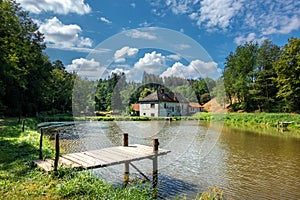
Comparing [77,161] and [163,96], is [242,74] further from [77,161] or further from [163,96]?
[77,161]

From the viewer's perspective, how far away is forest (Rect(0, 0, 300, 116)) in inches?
457

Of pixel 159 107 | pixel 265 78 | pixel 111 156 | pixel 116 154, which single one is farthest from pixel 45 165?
pixel 265 78

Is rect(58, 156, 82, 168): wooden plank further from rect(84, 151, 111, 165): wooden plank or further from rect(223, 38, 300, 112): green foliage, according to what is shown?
rect(223, 38, 300, 112): green foliage

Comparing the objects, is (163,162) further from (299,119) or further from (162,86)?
(299,119)

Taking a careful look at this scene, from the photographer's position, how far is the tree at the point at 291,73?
33406 millimetres

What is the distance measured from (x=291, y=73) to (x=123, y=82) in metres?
32.0

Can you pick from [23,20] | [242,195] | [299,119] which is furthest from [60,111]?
[242,195]

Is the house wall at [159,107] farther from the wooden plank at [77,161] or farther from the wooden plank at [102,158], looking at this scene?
the wooden plank at [77,161]

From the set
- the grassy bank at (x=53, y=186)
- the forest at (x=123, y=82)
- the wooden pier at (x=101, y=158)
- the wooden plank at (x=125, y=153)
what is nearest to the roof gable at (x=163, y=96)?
the forest at (x=123, y=82)

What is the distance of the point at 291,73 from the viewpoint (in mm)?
34000

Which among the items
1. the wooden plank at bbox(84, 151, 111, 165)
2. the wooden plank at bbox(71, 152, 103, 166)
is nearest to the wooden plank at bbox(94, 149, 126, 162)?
the wooden plank at bbox(84, 151, 111, 165)

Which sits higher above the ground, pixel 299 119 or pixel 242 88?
pixel 242 88

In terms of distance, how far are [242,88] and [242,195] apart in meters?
39.0

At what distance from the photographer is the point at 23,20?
95.5 ft
